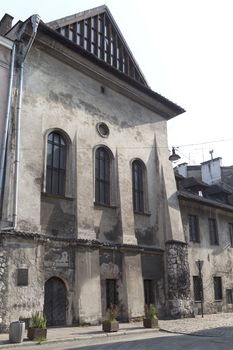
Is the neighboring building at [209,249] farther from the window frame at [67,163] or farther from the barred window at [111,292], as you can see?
the window frame at [67,163]

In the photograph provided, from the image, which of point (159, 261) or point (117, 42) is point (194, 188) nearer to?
point (159, 261)

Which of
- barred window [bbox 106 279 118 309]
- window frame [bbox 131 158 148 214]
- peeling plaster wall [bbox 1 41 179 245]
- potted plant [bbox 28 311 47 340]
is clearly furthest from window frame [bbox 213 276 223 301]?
potted plant [bbox 28 311 47 340]

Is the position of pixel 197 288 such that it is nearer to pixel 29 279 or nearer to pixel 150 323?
pixel 150 323

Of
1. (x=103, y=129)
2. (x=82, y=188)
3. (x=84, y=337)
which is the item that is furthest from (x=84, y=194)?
(x=84, y=337)

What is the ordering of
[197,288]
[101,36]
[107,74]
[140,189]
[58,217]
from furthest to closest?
[101,36]
[197,288]
[140,189]
[107,74]
[58,217]

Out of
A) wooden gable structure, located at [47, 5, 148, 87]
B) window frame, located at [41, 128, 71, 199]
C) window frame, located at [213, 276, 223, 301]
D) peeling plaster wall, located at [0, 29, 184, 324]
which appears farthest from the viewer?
window frame, located at [213, 276, 223, 301]

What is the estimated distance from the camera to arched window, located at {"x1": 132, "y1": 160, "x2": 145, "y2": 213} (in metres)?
17.3

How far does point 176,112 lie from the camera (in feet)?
67.5

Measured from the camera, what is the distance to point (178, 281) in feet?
54.2

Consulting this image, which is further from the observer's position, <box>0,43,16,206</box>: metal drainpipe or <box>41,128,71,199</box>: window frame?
<box>41,128,71,199</box>: window frame

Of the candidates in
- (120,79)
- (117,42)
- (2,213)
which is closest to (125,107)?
(120,79)

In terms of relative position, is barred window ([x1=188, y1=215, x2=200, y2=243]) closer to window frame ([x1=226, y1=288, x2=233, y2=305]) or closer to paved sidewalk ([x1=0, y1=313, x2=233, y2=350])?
window frame ([x1=226, y1=288, x2=233, y2=305])

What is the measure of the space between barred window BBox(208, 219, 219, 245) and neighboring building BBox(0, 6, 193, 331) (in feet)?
13.0

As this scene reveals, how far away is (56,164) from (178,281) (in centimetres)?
739
